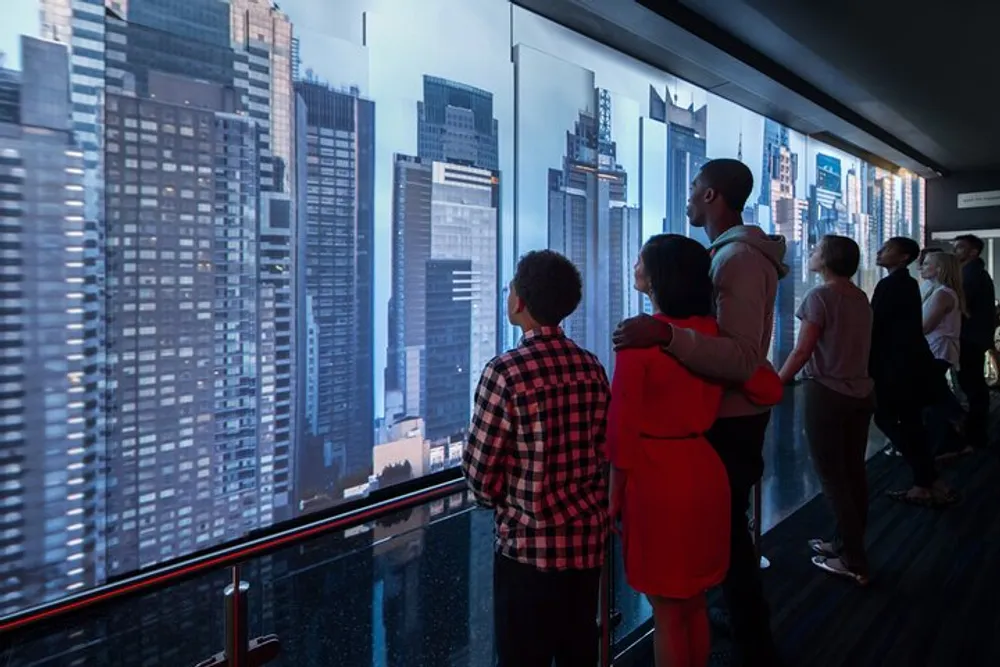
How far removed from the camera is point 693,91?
4742mm

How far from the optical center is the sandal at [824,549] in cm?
274

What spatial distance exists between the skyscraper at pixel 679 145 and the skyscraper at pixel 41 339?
375 cm

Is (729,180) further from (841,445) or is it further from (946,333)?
(946,333)

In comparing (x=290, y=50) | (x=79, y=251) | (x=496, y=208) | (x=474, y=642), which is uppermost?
(x=290, y=50)

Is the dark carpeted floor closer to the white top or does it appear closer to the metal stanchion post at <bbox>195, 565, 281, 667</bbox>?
the white top

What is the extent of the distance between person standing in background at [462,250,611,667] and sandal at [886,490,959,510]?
315 centimetres

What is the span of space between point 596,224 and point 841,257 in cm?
183

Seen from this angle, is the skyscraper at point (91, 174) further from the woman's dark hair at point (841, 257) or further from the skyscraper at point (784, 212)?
the skyscraper at point (784, 212)

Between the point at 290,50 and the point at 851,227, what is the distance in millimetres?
7185

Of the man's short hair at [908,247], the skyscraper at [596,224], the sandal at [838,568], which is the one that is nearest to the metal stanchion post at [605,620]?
the sandal at [838,568]

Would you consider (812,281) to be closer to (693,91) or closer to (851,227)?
(851,227)

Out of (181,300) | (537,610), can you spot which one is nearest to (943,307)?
(537,610)

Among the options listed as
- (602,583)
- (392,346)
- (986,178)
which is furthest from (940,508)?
(986,178)

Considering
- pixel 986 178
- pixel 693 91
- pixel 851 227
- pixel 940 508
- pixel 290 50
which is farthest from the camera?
pixel 986 178
